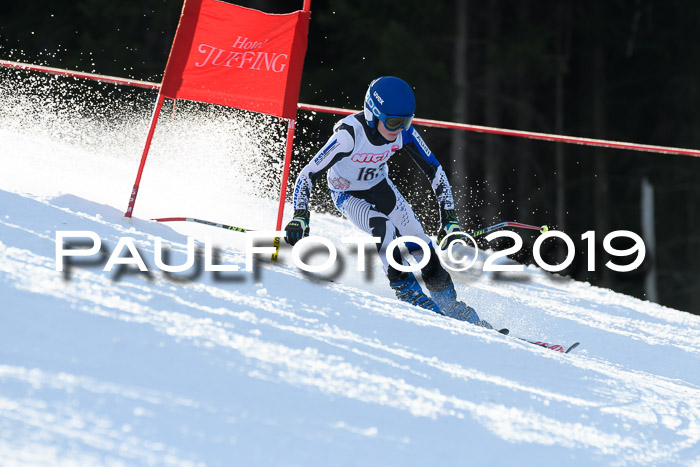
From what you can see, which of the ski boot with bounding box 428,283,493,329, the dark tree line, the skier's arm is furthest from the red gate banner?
the dark tree line

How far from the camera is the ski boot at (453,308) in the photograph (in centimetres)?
431

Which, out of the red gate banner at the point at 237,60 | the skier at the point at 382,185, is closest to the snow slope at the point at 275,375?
the skier at the point at 382,185

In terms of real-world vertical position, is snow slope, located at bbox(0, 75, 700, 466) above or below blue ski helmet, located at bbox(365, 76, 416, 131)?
below

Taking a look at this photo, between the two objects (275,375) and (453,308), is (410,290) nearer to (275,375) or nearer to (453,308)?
(453,308)

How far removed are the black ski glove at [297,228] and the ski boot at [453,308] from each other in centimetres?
76

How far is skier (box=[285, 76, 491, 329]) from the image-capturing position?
425 cm

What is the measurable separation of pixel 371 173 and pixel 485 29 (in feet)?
48.0

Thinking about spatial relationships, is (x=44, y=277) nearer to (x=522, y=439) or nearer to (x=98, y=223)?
(x=98, y=223)

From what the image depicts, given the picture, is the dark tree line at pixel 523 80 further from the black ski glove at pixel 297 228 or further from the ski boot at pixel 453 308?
the black ski glove at pixel 297 228

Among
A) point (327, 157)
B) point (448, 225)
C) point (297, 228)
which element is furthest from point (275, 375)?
point (448, 225)

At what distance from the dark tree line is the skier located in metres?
8.79

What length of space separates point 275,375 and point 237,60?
2.45m

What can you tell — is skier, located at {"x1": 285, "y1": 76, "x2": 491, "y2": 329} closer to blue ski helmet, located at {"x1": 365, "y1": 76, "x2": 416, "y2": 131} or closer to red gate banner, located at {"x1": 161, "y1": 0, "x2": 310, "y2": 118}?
blue ski helmet, located at {"x1": 365, "y1": 76, "x2": 416, "y2": 131}

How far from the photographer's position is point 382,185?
15.2ft
